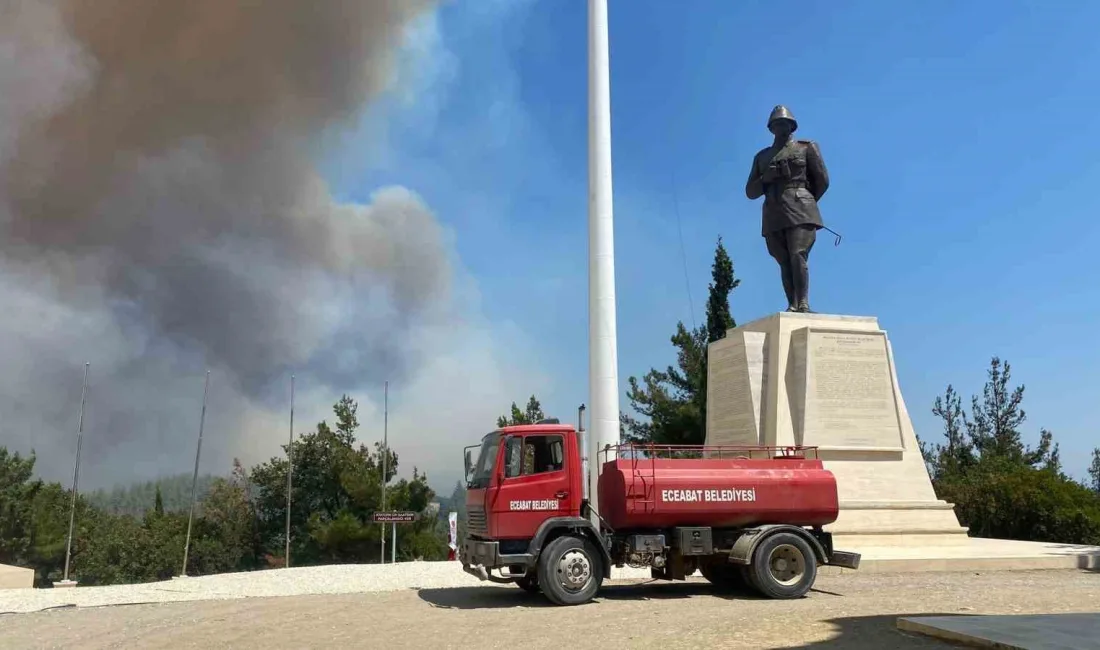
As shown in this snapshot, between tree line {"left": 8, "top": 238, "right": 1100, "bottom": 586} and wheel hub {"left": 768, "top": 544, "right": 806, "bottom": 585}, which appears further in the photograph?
tree line {"left": 8, "top": 238, "right": 1100, "bottom": 586}

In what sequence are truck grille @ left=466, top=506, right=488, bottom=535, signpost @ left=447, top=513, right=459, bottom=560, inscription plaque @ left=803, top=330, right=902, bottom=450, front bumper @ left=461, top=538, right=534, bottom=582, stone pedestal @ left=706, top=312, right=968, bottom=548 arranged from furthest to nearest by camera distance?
signpost @ left=447, top=513, right=459, bottom=560
inscription plaque @ left=803, top=330, right=902, bottom=450
stone pedestal @ left=706, top=312, right=968, bottom=548
truck grille @ left=466, top=506, right=488, bottom=535
front bumper @ left=461, top=538, right=534, bottom=582

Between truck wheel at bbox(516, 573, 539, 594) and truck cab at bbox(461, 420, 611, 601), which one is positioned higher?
truck cab at bbox(461, 420, 611, 601)

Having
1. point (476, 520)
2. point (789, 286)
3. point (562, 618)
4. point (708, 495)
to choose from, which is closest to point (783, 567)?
point (708, 495)

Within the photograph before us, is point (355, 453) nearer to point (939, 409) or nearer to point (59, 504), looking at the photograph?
point (59, 504)

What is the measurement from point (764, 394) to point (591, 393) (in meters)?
4.71

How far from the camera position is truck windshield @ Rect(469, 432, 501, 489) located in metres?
13.1

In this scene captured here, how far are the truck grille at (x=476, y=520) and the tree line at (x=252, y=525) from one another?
34.8 m

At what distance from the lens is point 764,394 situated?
2170 cm

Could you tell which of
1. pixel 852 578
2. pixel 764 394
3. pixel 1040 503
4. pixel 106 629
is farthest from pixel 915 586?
pixel 1040 503

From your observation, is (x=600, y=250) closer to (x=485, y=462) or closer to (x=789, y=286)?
(x=789, y=286)

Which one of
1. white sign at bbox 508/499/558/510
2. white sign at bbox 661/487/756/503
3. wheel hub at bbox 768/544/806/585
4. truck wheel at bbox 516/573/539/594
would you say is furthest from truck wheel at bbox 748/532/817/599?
truck wheel at bbox 516/573/539/594

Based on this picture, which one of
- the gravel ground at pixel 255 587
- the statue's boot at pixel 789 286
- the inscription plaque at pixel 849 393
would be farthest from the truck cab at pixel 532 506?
the statue's boot at pixel 789 286

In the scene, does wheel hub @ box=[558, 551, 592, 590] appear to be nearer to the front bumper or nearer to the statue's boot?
the front bumper

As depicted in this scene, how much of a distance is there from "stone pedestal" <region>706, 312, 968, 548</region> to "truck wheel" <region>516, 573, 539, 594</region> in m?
8.98
